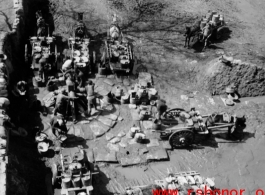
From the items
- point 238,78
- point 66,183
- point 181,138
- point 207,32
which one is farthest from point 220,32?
point 66,183

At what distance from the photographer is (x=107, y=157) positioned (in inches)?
508

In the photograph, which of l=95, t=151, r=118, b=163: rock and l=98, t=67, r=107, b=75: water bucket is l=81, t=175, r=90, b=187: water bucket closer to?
l=95, t=151, r=118, b=163: rock

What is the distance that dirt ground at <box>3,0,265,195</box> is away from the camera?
12609 mm

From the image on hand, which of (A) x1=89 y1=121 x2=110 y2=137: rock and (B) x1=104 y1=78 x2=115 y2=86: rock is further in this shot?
(B) x1=104 y1=78 x2=115 y2=86: rock

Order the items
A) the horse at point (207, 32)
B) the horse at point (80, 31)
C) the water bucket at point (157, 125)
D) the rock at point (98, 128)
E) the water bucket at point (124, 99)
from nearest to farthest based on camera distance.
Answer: the water bucket at point (157, 125)
the rock at point (98, 128)
the water bucket at point (124, 99)
the horse at point (80, 31)
the horse at point (207, 32)

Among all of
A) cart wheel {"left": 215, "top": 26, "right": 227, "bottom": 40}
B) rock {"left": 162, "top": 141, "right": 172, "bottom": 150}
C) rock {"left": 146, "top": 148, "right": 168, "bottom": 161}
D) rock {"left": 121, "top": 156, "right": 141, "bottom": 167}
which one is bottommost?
rock {"left": 121, "top": 156, "right": 141, "bottom": 167}

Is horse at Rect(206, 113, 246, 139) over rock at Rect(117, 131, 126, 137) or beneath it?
over

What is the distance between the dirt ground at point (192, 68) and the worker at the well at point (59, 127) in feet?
3.90

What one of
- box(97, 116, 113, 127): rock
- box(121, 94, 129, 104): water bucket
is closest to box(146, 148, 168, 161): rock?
box(97, 116, 113, 127): rock

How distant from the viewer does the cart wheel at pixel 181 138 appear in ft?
42.9

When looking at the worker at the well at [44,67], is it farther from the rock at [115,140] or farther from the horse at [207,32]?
the horse at [207,32]

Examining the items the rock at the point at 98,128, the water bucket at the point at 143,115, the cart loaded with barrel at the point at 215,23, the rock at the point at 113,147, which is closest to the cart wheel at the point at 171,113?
the water bucket at the point at 143,115

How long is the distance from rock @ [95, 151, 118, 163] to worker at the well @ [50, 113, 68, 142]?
1.49 meters

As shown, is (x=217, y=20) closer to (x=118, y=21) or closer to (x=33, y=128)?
(x=118, y=21)
